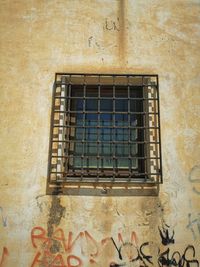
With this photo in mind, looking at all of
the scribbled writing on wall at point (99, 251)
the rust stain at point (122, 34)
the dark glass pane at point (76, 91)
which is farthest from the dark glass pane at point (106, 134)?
the scribbled writing on wall at point (99, 251)

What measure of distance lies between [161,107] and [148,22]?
116cm

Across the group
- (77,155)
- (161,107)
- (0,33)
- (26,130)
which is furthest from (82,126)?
(0,33)

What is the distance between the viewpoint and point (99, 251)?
3561mm

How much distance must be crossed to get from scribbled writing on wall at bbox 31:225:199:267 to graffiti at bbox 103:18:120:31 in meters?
2.51

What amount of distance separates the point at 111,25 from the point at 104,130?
1360mm

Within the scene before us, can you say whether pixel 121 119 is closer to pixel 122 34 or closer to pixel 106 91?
pixel 106 91

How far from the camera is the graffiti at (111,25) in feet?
14.0

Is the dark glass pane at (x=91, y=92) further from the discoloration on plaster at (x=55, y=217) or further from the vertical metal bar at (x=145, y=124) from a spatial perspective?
the discoloration on plaster at (x=55, y=217)

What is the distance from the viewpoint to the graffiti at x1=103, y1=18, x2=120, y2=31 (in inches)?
168

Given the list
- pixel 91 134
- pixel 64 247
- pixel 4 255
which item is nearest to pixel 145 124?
pixel 91 134

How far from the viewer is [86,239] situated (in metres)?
3.60

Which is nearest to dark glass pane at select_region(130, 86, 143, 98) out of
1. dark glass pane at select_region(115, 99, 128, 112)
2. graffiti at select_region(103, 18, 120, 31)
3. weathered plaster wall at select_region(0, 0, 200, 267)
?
dark glass pane at select_region(115, 99, 128, 112)

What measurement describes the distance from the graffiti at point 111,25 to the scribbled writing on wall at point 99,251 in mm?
2509

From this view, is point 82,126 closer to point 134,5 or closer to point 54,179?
point 54,179
